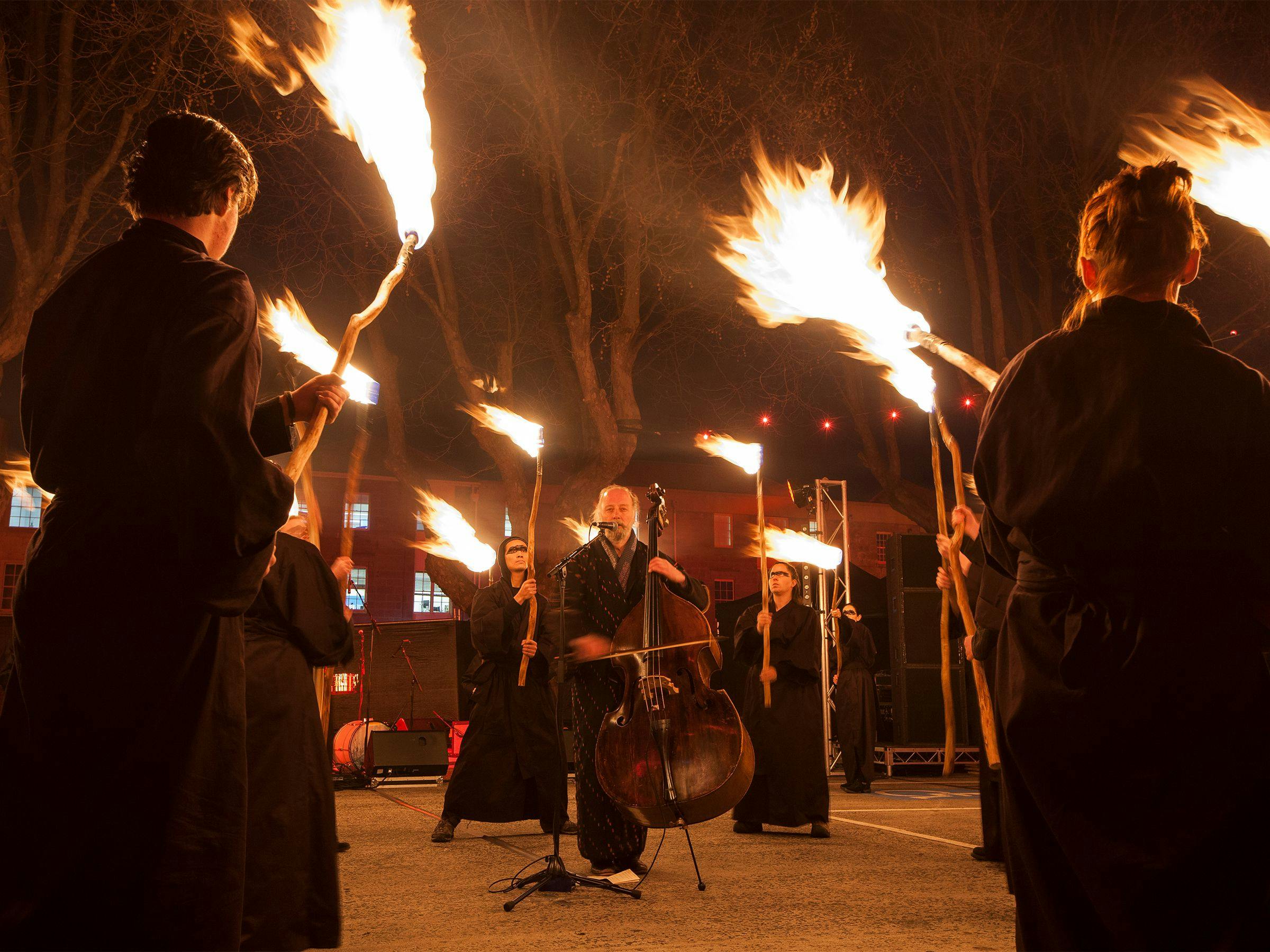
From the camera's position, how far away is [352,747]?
46.5 feet

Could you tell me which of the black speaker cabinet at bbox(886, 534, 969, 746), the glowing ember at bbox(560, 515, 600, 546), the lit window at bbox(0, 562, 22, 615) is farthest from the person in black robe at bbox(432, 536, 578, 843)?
the lit window at bbox(0, 562, 22, 615)

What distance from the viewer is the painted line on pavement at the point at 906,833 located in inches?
294

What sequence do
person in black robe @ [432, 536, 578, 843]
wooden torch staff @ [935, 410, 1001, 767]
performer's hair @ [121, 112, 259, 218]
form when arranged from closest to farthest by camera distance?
performer's hair @ [121, 112, 259, 218] < wooden torch staff @ [935, 410, 1001, 767] < person in black robe @ [432, 536, 578, 843]

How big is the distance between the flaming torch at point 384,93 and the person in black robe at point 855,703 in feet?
36.1

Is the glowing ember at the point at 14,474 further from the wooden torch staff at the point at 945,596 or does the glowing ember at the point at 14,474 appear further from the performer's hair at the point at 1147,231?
the performer's hair at the point at 1147,231

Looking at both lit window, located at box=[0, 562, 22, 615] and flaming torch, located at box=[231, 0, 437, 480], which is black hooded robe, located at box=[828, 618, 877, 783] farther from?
lit window, located at box=[0, 562, 22, 615]

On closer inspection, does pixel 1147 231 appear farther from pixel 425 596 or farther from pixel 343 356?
pixel 425 596

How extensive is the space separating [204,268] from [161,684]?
3.00 feet

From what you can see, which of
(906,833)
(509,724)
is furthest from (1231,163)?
(509,724)

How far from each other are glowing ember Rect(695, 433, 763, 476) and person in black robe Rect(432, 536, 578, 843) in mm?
2036

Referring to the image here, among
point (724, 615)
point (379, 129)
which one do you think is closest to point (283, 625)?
point (379, 129)

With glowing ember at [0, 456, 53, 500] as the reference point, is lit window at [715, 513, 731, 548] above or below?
above

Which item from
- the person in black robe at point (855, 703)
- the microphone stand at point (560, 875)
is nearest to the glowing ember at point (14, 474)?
the microphone stand at point (560, 875)

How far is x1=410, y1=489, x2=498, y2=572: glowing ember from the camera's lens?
46.9 ft
